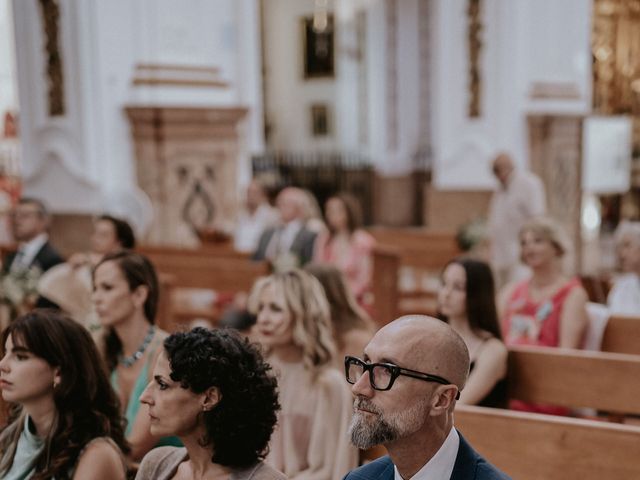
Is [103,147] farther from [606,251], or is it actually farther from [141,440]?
[606,251]

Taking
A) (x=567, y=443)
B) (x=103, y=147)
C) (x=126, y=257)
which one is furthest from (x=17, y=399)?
(x=103, y=147)

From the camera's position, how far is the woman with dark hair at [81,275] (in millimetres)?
5109

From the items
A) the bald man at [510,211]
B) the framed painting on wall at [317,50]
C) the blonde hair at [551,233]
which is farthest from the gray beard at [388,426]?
the framed painting on wall at [317,50]

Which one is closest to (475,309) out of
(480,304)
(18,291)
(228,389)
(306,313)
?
(480,304)

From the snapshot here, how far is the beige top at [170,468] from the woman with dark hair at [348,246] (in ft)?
13.1

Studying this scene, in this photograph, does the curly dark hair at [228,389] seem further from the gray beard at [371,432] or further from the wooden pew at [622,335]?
the wooden pew at [622,335]

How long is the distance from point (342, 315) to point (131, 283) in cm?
115

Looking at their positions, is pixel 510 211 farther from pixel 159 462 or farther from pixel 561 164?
pixel 159 462

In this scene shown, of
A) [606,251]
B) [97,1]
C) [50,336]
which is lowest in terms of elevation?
[606,251]

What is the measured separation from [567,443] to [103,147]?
691cm

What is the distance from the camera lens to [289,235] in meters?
6.76

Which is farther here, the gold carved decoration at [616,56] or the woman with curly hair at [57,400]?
the gold carved decoration at [616,56]

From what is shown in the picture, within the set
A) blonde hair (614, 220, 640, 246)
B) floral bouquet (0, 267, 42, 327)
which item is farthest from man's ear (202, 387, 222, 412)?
blonde hair (614, 220, 640, 246)

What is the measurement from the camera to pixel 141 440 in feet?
9.50
